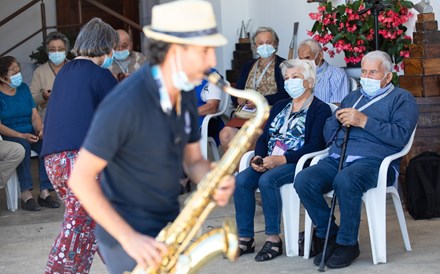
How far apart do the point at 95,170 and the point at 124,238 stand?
22 cm

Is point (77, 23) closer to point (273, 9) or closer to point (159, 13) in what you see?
point (273, 9)

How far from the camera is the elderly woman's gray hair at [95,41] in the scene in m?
4.57

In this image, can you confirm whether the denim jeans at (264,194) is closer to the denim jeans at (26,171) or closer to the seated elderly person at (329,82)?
the seated elderly person at (329,82)

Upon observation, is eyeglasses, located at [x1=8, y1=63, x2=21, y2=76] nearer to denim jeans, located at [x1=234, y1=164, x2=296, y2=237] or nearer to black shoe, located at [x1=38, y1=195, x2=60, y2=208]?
black shoe, located at [x1=38, y1=195, x2=60, y2=208]

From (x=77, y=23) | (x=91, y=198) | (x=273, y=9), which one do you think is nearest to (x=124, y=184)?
(x=91, y=198)

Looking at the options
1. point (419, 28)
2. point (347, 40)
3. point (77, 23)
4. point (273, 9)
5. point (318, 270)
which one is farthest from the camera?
point (77, 23)

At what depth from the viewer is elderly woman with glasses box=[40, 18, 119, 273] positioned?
4.40 meters

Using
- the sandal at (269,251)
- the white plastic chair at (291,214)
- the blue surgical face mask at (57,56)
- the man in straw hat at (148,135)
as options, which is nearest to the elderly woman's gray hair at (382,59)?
the white plastic chair at (291,214)

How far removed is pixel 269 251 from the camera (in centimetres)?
564

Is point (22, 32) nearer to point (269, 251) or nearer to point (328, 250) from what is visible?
point (269, 251)

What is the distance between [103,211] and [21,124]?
5.02m

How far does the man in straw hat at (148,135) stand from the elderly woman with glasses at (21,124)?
4643mm

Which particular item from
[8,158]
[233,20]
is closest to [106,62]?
[8,158]

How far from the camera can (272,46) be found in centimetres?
741
